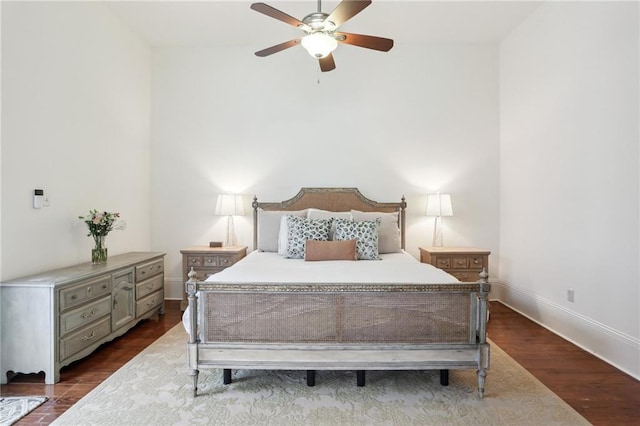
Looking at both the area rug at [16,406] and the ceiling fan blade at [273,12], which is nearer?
the area rug at [16,406]

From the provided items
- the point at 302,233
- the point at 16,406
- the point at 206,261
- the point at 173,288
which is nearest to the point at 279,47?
the point at 302,233

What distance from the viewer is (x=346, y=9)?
232 centimetres

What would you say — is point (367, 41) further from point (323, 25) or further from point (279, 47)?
point (279, 47)

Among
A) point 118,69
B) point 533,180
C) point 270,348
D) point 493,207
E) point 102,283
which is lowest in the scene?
point 270,348

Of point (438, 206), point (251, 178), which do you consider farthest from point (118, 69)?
point (438, 206)

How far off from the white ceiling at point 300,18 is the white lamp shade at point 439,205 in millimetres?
1994

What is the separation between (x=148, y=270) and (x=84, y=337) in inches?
40.7

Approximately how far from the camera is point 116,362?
278cm

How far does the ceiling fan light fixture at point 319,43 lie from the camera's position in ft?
8.20

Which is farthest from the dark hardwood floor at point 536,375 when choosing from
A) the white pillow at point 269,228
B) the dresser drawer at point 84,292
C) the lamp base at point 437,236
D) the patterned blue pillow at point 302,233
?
the patterned blue pillow at point 302,233

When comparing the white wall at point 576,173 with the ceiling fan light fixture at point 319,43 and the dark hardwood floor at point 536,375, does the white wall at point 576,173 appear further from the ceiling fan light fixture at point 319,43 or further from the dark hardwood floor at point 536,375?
the ceiling fan light fixture at point 319,43

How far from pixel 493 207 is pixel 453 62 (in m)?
1.96

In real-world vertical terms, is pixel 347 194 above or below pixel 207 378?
above

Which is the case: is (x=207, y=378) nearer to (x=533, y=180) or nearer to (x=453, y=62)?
(x=533, y=180)
